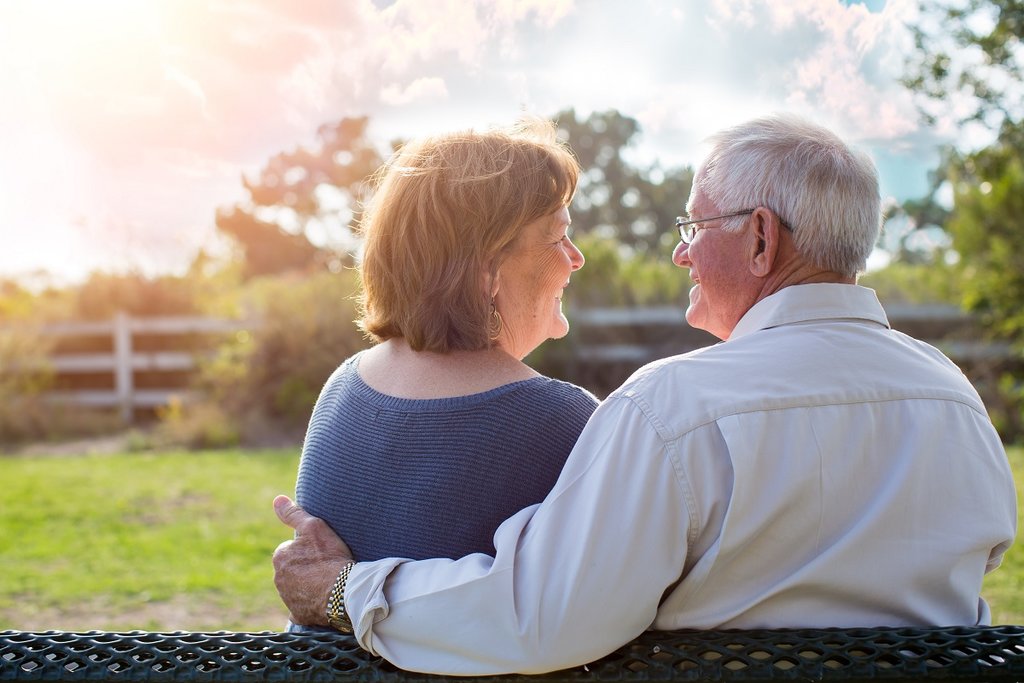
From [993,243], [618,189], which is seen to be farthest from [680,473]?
[993,243]

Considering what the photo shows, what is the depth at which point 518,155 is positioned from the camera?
4.81 ft

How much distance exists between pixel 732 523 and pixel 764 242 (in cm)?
46

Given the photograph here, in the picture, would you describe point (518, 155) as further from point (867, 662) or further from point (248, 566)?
point (248, 566)

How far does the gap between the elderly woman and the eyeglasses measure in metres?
0.19

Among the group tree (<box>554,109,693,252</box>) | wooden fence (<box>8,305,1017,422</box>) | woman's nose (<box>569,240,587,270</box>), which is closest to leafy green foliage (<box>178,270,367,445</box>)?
wooden fence (<box>8,305,1017,422</box>)

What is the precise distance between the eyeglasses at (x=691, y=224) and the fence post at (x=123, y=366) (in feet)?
31.0

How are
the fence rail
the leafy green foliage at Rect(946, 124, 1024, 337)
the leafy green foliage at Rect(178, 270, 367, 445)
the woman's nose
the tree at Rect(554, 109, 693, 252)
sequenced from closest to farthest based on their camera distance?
1. the woman's nose
2. the tree at Rect(554, 109, 693, 252)
3. the leafy green foliage at Rect(946, 124, 1024, 337)
4. the leafy green foliage at Rect(178, 270, 367, 445)
5. the fence rail

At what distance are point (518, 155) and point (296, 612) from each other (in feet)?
2.51

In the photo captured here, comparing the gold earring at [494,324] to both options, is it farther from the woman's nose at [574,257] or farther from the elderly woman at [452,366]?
the woman's nose at [574,257]

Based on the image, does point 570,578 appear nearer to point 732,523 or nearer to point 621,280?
point 732,523

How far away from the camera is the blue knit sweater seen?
1.31 metres

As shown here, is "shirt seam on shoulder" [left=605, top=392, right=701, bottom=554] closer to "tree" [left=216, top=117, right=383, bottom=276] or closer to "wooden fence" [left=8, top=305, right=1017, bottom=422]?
"tree" [left=216, top=117, right=383, bottom=276]

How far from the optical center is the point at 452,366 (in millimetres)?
1408

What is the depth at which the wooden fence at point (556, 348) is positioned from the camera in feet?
26.4
